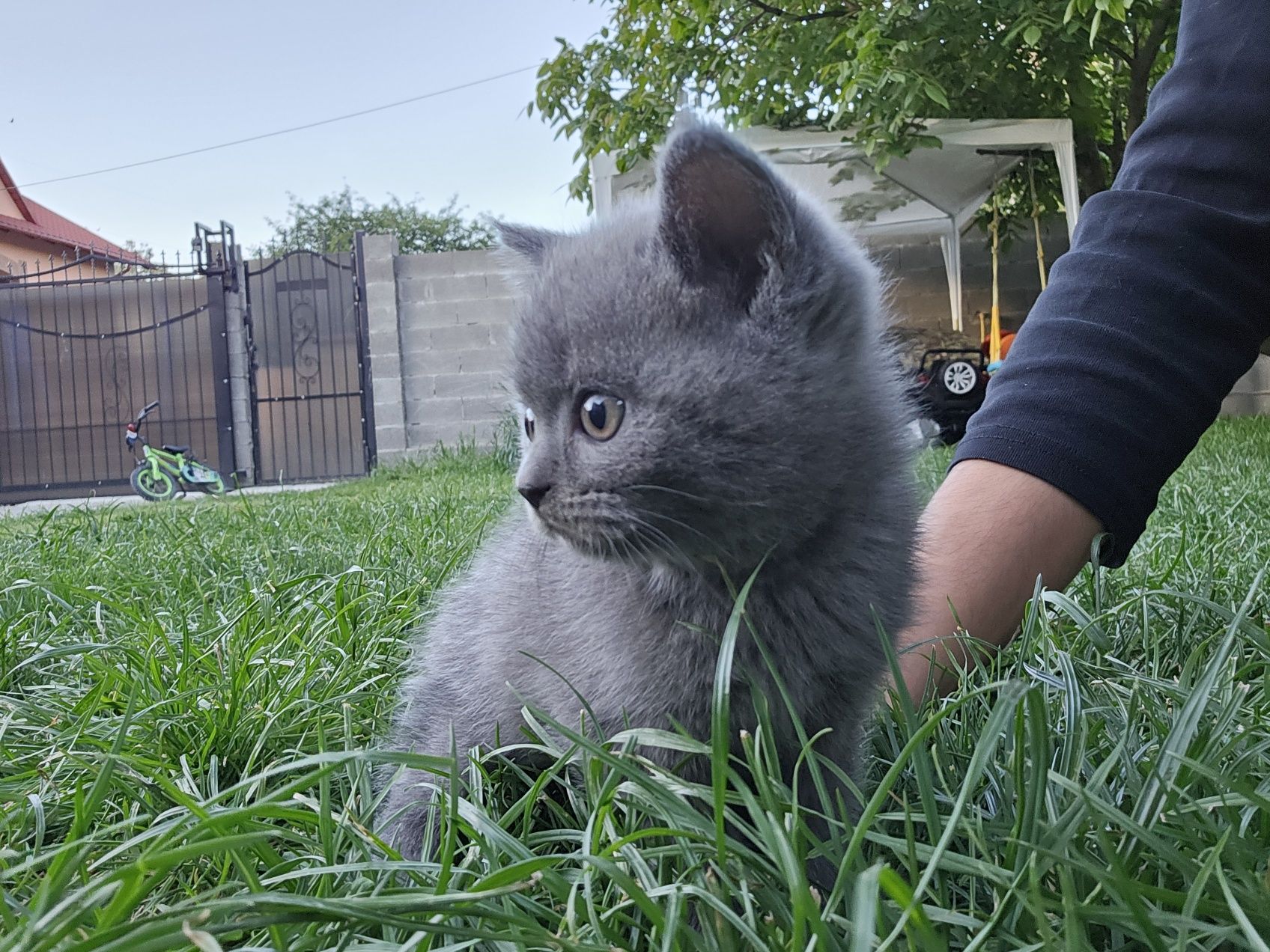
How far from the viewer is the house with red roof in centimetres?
1519

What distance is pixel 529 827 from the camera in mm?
1010

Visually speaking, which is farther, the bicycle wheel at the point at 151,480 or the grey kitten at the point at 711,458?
the bicycle wheel at the point at 151,480

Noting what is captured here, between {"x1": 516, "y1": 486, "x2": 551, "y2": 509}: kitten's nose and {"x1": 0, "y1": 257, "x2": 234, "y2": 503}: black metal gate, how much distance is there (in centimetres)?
1105

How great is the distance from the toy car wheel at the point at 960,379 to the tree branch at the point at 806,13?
2.79 meters

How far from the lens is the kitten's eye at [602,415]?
104cm

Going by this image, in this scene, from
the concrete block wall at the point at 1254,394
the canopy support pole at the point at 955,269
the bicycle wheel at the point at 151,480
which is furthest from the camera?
the concrete block wall at the point at 1254,394

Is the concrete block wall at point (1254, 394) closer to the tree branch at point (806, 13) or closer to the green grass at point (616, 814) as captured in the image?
the tree branch at point (806, 13)

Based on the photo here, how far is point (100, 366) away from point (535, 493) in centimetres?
1245

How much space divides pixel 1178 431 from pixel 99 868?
1637 millimetres

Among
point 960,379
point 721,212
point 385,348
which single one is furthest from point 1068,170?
point 721,212

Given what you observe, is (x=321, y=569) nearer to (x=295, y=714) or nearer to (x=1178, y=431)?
(x=295, y=714)

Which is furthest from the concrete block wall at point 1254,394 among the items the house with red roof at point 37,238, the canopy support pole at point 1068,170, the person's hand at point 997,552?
the house with red roof at point 37,238

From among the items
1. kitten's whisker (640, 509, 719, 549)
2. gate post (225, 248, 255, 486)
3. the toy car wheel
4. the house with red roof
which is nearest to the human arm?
kitten's whisker (640, 509, 719, 549)

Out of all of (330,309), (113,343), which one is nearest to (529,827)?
(330,309)
